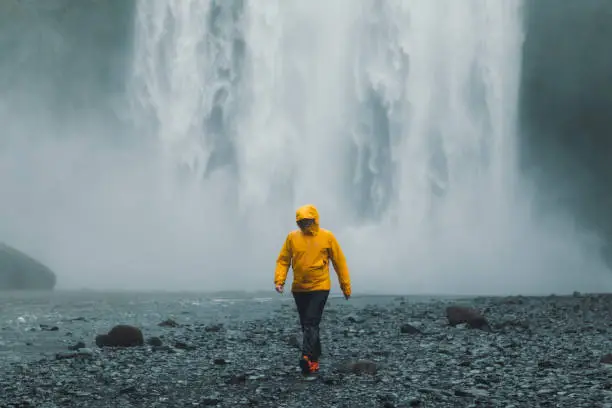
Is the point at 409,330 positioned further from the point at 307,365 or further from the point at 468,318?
the point at 307,365

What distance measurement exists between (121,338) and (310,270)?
5.79 m

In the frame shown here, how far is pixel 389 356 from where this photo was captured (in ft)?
41.8

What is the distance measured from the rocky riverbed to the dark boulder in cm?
3025

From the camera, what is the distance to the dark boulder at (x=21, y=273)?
49.8 metres

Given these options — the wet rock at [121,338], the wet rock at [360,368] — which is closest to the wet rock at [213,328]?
the wet rock at [121,338]

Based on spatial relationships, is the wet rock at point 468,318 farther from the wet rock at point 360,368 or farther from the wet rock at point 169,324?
the wet rock at point 169,324

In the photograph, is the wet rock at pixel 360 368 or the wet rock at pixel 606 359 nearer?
the wet rock at pixel 360 368

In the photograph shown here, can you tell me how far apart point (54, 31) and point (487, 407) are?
70356mm

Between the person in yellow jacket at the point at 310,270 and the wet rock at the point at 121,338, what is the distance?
527cm

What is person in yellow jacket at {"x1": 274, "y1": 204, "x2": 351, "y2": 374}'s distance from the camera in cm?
1042

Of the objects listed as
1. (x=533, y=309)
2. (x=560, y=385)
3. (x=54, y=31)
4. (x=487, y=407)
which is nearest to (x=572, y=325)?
(x=533, y=309)

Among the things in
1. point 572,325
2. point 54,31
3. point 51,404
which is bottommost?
point 51,404

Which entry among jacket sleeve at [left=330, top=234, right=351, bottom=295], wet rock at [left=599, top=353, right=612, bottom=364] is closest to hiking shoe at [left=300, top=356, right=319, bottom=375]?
jacket sleeve at [left=330, top=234, right=351, bottom=295]

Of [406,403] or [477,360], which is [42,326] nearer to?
[477,360]
